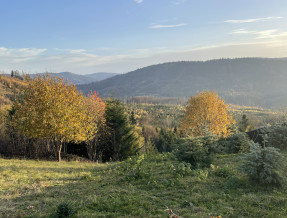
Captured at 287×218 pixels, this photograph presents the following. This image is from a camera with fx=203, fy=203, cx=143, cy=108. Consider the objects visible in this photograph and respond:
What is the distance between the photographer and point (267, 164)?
8945 mm

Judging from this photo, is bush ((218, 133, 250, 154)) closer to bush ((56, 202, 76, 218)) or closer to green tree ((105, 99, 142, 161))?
green tree ((105, 99, 142, 161))

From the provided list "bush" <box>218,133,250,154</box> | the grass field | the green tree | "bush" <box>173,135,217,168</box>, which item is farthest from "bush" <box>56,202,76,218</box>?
the green tree

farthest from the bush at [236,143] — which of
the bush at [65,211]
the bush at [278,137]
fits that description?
the bush at [65,211]

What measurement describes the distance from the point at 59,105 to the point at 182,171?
14482 mm

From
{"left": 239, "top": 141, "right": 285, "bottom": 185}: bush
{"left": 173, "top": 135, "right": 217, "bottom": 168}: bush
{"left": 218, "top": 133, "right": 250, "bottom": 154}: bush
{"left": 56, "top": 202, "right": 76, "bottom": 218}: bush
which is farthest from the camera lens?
{"left": 218, "top": 133, "right": 250, "bottom": 154}: bush

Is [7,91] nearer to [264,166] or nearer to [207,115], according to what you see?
[207,115]

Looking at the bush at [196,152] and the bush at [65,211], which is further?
the bush at [196,152]

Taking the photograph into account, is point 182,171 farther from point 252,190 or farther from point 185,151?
point 252,190

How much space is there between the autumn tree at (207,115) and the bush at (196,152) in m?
24.1

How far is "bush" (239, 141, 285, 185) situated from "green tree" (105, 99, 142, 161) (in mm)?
25372

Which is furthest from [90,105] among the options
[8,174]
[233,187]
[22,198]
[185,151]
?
[233,187]

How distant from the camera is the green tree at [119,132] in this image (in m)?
33.4

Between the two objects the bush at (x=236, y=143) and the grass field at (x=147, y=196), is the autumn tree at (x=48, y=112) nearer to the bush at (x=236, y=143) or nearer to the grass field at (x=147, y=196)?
the grass field at (x=147, y=196)

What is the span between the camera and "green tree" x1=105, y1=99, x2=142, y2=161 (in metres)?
33.4
